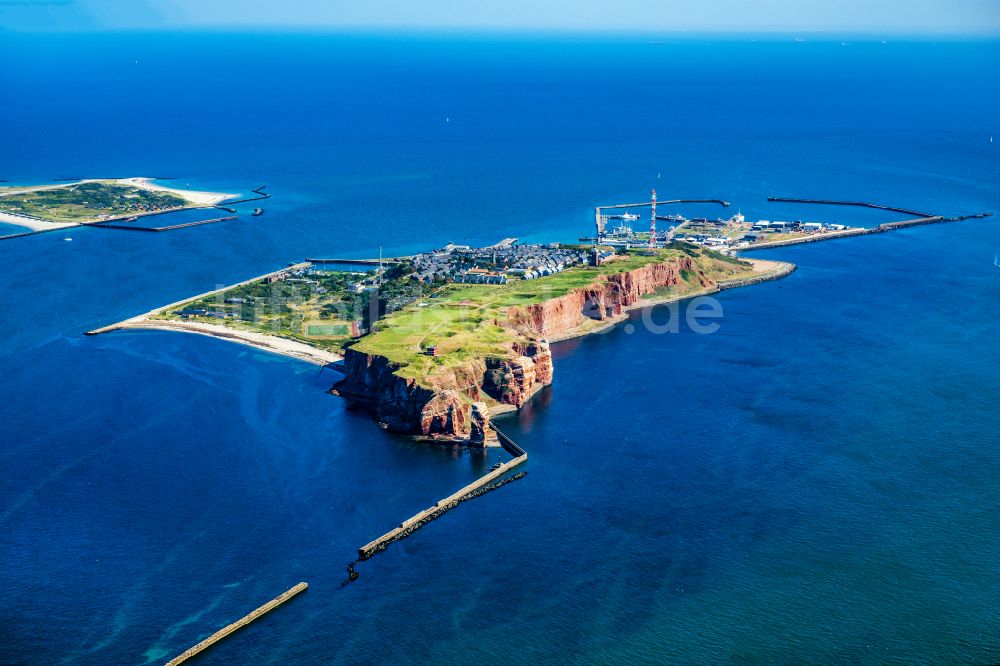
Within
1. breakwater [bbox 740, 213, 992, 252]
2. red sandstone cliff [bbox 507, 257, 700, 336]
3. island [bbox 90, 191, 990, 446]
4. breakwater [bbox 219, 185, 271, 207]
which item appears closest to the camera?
island [bbox 90, 191, 990, 446]

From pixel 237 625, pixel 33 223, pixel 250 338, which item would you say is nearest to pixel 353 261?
pixel 250 338

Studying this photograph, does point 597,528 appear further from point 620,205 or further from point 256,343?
point 620,205

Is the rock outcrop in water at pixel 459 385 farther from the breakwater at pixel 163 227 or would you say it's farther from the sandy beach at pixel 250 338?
the breakwater at pixel 163 227

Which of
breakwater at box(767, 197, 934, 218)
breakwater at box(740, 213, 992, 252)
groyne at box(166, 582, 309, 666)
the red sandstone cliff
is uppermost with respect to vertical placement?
breakwater at box(767, 197, 934, 218)

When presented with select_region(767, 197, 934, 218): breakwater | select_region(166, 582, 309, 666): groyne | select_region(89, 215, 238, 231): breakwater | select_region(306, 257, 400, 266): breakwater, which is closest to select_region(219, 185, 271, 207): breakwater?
select_region(89, 215, 238, 231): breakwater

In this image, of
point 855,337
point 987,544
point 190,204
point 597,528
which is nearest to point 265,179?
point 190,204

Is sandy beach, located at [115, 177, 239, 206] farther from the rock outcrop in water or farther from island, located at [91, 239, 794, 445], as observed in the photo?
the rock outcrop in water
